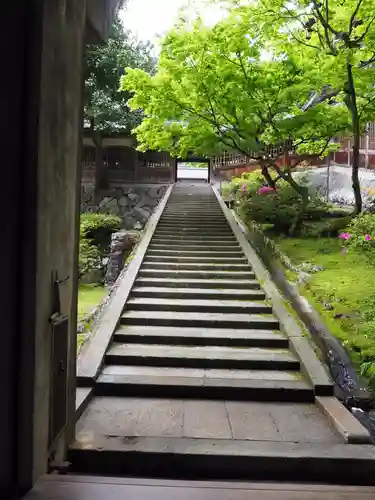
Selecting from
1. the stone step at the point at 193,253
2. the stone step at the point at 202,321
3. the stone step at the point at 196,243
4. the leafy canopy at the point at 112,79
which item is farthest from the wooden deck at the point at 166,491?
the leafy canopy at the point at 112,79

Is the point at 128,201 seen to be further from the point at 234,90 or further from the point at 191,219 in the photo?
the point at 234,90

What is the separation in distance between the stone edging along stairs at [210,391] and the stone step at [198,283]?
2 centimetres

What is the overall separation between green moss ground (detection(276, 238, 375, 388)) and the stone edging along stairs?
55cm

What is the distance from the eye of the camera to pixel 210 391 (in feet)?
18.3

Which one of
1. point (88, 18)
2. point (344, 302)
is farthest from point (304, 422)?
point (88, 18)

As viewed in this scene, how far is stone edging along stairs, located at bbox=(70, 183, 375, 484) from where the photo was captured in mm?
4145

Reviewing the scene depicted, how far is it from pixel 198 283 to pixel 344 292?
2898mm

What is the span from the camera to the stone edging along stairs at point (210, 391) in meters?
4.14

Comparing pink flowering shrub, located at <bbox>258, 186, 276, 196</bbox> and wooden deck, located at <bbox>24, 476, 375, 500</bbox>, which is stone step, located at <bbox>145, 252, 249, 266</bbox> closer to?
pink flowering shrub, located at <bbox>258, 186, 276, 196</bbox>

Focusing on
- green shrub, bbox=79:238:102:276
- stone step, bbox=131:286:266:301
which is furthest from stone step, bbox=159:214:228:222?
stone step, bbox=131:286:266:301

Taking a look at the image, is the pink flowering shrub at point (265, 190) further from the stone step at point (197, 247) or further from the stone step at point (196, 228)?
the stone step at point (197, 247)

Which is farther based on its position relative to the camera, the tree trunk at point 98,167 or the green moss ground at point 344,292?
the tree trunk at point 98,167

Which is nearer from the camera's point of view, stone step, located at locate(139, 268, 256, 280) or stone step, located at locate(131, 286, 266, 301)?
stone step, located at locate(131, 286, 266, 301)

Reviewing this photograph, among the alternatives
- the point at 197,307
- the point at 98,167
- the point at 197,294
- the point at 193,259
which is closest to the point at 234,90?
the point at 193,259
